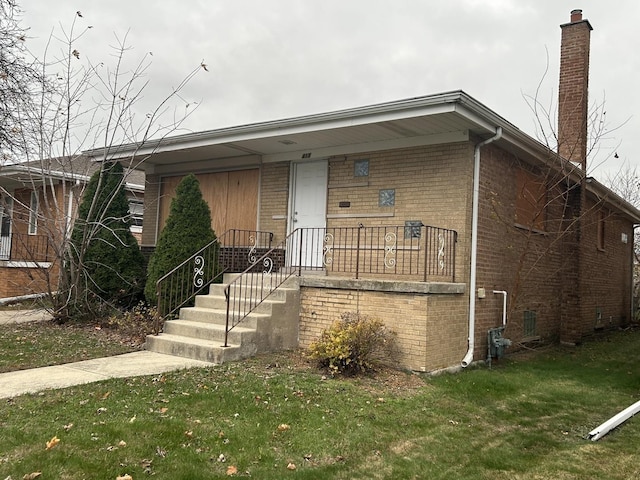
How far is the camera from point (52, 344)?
7.75m

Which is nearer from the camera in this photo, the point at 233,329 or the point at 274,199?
the point at 233,329

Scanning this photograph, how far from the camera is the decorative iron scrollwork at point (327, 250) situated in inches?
368

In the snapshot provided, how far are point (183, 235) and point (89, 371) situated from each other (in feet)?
11.5

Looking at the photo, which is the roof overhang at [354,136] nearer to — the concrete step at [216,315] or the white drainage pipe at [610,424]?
the concrete step at [216,315]

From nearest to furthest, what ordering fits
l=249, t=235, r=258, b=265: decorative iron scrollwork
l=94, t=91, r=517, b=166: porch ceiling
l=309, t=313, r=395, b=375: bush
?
l=309, t=313, r=395, b=375: bush → l=94, t=91, r=517, b=166: porch ceiling → l=249, t=235, r=258, b=265: decorative iron scrollwork

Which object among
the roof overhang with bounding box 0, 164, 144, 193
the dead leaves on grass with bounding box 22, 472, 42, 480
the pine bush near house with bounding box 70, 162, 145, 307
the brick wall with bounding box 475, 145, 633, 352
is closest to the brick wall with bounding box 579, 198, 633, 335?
the brick wall with bounding box 475, 145, 633, 352

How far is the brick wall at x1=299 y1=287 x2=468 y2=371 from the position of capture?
23.4 ft

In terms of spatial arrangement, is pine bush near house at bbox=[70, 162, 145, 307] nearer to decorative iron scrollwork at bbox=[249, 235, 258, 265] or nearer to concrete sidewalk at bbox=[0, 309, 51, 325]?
concrete sidewalk at bbox=[0, 309, 51, 325]

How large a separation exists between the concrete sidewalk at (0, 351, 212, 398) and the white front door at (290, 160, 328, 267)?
335 centimetres

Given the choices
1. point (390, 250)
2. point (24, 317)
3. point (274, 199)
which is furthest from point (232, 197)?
point (24, 317)

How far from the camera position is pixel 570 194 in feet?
36.7

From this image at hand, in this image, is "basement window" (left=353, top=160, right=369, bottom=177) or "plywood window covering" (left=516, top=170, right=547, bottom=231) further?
"plywood window covering" (left=516, top=170, right=547, bottom=231)

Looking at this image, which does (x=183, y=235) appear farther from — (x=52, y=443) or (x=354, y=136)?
(x=52, y=443)

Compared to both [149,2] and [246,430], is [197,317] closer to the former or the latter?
[246,430]
